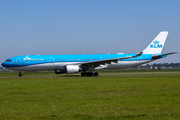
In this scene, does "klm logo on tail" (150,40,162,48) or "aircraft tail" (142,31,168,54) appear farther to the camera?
"klm logo on tail" (150,40,162,48)

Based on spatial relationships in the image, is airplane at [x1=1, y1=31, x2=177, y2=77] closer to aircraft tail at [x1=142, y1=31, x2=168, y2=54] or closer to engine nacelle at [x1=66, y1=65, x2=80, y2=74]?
engine nacelle at [x1=66, y1=65, x2=80, y2=74]

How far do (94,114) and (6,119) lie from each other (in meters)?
3.03

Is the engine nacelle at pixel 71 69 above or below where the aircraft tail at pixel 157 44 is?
below

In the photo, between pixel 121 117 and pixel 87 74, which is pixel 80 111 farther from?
pixel 87 74

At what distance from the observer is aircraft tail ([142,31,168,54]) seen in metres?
43.9

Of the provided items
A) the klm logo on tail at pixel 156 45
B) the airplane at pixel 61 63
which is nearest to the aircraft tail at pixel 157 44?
the klm logo on tail at pixel 156 45

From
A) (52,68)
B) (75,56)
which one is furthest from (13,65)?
(75,56)

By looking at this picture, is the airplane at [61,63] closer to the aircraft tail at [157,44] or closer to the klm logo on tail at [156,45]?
the aircraft tail at [157,44]

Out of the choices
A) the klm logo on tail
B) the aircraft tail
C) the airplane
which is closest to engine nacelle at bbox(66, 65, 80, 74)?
the airplane

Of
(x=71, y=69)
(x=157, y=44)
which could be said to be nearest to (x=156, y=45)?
(x=157, y=44)

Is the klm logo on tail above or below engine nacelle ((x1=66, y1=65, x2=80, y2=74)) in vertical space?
above

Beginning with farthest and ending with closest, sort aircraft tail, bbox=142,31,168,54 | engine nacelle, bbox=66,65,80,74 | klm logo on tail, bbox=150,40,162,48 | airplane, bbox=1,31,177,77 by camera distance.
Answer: klm logo on tail, bbox=150,40,162,48
aircraft tail, bbox=142,31,168,54
airplane, bbox=1,31,177,77
engine nacelle, bbox=66,65,80,74

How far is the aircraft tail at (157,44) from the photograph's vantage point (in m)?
43.9

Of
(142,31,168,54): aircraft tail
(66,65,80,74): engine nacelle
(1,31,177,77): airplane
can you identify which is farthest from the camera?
(142,31,168,54): aircraft tail
